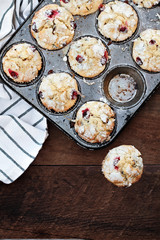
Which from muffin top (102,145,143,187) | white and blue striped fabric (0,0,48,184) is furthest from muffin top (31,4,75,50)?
muffin top (102,145,143,187)

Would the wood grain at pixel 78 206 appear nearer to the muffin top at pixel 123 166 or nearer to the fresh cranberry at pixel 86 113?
the muffin top at pixel 123 166

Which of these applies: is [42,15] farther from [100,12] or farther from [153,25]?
[153,25]

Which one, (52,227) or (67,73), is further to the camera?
(52,227)

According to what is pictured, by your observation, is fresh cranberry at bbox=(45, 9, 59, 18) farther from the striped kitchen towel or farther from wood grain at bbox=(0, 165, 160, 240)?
wood grain at bbox=(0, 165, 160, 240)

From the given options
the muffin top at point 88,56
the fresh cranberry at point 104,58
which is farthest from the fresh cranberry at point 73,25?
the fresh cranberry at point 104,58

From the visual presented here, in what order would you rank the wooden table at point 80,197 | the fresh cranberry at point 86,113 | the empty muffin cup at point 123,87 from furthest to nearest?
the wooden table at point 80,197
the empty muffin cup at point 123,87
the fresh cranberry at point 86,113

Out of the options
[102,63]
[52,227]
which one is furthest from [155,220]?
[102,63]
